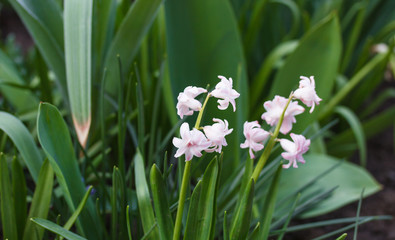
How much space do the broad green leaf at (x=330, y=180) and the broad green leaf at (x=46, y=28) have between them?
63 cm

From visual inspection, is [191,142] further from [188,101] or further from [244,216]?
[244,216]

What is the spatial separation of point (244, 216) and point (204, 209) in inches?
2.2

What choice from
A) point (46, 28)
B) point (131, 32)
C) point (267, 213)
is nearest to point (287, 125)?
point (267, 213)

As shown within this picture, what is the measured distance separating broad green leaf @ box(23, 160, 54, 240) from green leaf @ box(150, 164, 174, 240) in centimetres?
22

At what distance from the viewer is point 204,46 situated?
1131 mm

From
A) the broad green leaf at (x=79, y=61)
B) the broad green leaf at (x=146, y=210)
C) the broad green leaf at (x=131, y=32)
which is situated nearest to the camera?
the broad green leaf at (x=146, y=210)

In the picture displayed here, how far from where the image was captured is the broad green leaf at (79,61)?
87cm

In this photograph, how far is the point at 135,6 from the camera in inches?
38.7

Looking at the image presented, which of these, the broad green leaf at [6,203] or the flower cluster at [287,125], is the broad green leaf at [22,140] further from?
the flower cluster at [287,125]

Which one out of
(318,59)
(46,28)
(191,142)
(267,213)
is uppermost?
(46,28)

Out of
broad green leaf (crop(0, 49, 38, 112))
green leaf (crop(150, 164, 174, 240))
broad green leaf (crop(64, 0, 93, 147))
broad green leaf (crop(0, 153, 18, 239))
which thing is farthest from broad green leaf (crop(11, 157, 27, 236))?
broad green leaf (crop(0, 49, 38, 112))

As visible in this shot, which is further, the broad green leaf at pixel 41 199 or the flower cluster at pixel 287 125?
the broad green leaf at pixel 41 199

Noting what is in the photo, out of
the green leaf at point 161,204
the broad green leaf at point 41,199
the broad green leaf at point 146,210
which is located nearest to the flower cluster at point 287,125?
the green leaf at point 161,204

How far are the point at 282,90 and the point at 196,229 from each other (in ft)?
1.84
